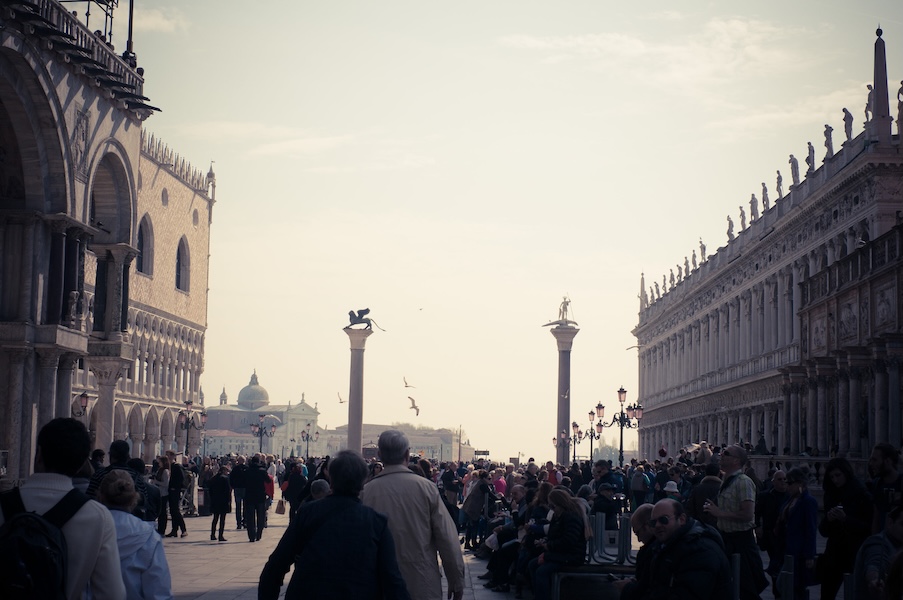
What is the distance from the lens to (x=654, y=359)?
280 ft

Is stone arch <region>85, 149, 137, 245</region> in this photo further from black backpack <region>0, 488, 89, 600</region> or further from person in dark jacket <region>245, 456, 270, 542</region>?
black backpack <region>0, 488, 89, 600</region>

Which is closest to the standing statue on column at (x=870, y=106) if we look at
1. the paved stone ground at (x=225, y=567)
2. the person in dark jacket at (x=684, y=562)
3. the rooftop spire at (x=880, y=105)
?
the rooftop spire at (x=880, y=105)

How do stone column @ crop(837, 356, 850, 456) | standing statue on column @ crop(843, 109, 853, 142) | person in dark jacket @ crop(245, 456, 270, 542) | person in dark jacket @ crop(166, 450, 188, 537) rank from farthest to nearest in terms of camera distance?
standing statue on column @ crop(843, 109, 853, 142), stone column @ crop(837, 356, 850, 456), person in dark jacket @ crop(166, 450, 188, 537), person in dark jacket @ crop(245, 456, 270, 542)

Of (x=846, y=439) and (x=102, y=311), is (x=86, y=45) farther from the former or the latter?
(x=846, y=439)

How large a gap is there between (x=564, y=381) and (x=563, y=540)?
60587 millimetres

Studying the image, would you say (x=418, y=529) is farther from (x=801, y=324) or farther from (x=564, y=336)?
(x=564, y=336)

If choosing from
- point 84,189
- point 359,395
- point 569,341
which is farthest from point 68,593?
point 569,341

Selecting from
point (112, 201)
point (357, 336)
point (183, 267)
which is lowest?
point (112, 201)

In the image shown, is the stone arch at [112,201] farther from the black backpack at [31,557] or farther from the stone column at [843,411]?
the black backpack at [31,557]

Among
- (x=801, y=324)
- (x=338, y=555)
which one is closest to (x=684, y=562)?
(x=338, y=555)

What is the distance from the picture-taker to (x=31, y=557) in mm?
4820

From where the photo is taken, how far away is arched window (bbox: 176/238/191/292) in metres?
71.9

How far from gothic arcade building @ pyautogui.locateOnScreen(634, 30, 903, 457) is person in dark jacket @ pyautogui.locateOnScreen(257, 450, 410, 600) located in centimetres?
1911

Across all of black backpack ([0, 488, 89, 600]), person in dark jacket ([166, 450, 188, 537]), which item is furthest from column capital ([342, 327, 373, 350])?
black backpack ([0, 488, 89, 600])
